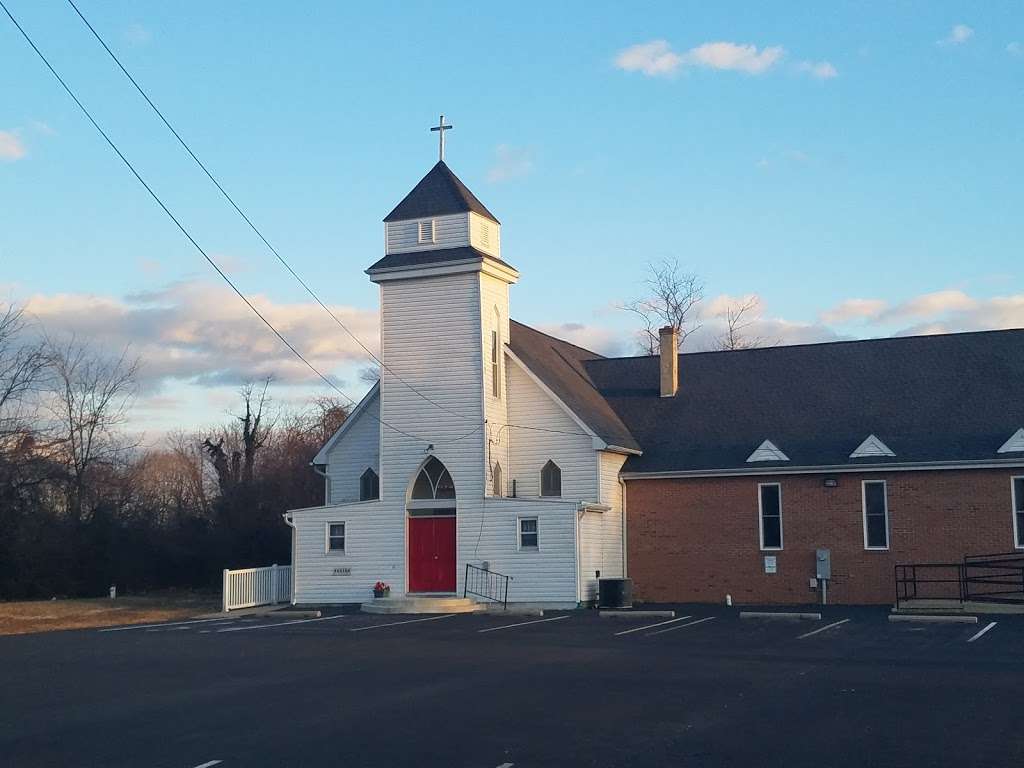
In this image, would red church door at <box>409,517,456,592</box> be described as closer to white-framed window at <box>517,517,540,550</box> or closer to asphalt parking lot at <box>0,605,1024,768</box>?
white-framed window at <box>517,517,540,550</box>

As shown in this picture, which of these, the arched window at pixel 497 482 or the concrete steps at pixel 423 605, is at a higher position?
the arched window at pixel 497 482

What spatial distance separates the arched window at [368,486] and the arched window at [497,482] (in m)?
4.43

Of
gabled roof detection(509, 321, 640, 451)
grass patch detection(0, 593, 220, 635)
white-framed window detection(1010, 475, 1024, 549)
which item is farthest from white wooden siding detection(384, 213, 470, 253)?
white-framed window detection(1010, 475, 1024, 549)

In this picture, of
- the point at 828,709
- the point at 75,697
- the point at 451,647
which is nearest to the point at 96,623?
the point at 451,647

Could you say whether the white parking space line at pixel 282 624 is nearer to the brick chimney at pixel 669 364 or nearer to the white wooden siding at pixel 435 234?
the white wooden siding at pixel 435 234

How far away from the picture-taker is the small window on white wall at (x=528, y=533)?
3184cm

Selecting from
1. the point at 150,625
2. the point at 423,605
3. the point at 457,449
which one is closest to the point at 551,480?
the point at 457,449

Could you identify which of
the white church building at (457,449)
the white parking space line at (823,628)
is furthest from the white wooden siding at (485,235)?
the white parking space line at (823,628)

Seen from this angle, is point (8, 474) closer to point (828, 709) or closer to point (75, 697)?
point (75, 697)

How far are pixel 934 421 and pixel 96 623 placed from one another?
2259 cm

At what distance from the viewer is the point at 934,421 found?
105 ft

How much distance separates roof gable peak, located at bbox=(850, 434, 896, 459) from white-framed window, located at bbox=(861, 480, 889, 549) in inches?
27.8

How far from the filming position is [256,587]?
3419cm

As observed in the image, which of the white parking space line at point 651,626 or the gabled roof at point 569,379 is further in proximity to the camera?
the gabled roof at point 569,379
